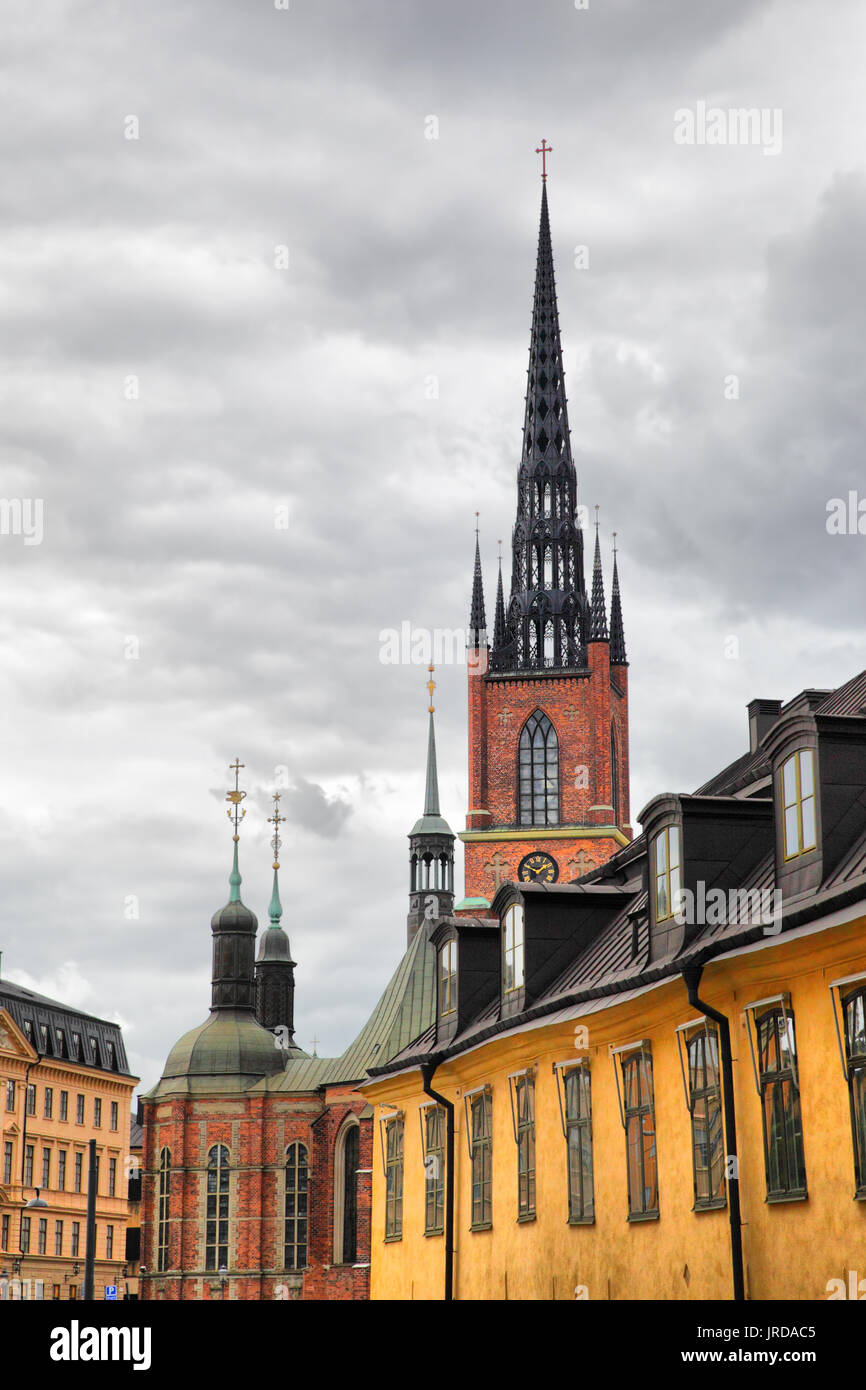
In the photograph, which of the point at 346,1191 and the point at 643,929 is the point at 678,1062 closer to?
the point at 643,929

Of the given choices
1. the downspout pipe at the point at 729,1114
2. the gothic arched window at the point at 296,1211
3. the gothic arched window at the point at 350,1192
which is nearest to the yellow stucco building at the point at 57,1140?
the gothic arched window at the point at 296,1211

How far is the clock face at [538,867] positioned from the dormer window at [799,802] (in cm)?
7523

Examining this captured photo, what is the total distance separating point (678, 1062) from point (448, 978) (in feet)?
33.6

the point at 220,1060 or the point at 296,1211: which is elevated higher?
the point at 220,1060

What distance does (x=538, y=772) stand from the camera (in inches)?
3809

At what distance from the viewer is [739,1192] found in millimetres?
18641

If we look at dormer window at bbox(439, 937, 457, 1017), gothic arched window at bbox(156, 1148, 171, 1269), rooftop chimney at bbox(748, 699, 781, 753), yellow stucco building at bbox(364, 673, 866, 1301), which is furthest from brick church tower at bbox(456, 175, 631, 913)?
yellow stucco building at bbox(364, 673, 866, 1301)

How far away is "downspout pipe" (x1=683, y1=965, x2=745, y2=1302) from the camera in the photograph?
60.1 ft

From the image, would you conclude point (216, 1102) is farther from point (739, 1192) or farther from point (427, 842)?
point (739, 1192)

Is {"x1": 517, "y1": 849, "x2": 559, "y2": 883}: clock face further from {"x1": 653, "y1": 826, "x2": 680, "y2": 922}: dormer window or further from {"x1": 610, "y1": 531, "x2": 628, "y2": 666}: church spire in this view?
{"x1": 653, "y1": 826, "x2": 680, "y2": 922}: dormer window

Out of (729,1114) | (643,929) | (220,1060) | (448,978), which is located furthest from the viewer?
(220,1060)

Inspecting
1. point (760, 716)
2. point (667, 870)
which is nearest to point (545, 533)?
point (760, 716)
